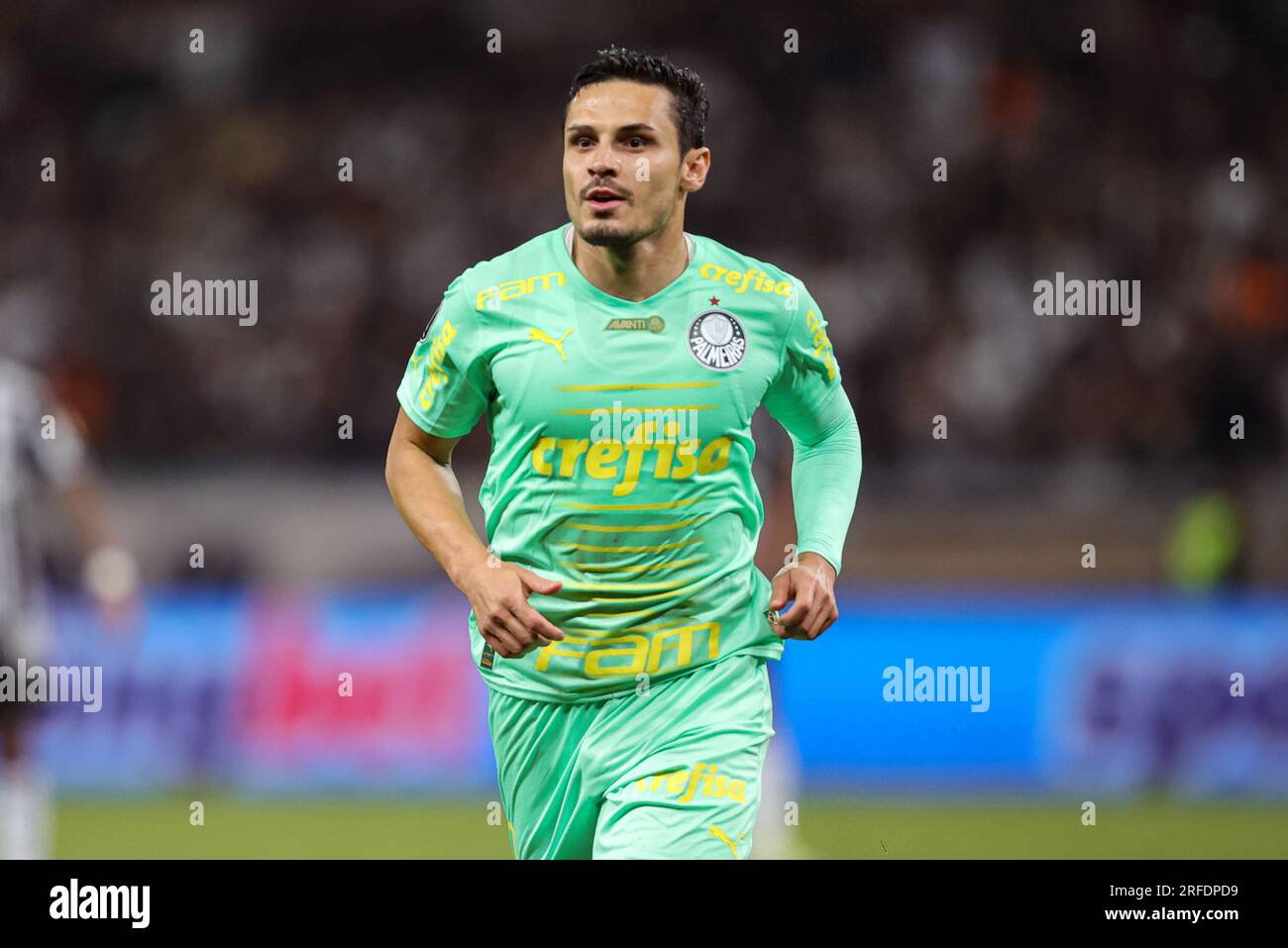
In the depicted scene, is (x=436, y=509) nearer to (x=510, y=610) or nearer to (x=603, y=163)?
(x=510, y=610)

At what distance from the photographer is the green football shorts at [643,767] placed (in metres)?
3.95

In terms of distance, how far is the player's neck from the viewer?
166 inches

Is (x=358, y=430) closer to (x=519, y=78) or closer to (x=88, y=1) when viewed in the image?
(x=519, y=78)

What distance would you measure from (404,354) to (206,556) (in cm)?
231

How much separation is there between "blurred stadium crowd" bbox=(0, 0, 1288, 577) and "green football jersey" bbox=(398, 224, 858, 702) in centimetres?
698

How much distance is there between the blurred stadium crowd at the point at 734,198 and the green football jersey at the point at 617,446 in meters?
6.98

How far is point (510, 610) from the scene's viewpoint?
3818 millimetres
